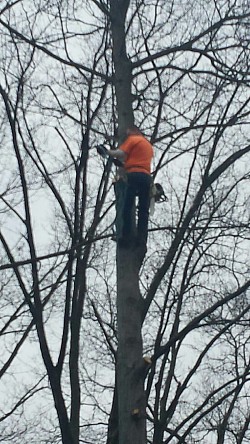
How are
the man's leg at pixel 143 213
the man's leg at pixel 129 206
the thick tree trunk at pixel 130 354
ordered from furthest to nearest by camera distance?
1. the man's leg at pixel 143 213
2. the man's leg at pixel 129 206
3. the thick tree trunk at pixel 130 354

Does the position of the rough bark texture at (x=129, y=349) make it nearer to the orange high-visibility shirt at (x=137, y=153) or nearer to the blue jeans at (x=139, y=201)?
the blue jeans at (x=139, y=201)

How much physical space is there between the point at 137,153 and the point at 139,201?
1.60 feet

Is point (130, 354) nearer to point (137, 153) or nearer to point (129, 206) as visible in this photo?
point (129, 206)

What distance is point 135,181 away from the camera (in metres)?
8.23

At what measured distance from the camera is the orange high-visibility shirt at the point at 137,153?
8.25 m

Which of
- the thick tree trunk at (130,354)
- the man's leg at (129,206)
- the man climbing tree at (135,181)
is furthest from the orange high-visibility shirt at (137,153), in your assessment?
the thick tree trunk at (130,354)

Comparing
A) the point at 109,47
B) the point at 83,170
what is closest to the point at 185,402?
the point at 83,170

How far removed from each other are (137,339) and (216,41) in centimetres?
412

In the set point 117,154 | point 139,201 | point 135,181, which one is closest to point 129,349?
point 139,201

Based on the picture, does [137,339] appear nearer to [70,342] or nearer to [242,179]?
[70,342]

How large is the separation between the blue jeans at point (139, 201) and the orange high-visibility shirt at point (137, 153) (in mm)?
84

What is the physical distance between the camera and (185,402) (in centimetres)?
1384

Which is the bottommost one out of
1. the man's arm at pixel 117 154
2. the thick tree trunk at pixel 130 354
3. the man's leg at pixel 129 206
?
the thick tree trunk at pixel 130 354

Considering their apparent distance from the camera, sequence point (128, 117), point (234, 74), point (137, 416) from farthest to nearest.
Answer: point (234, 74) < point (128, 117) < point (137, 416)
